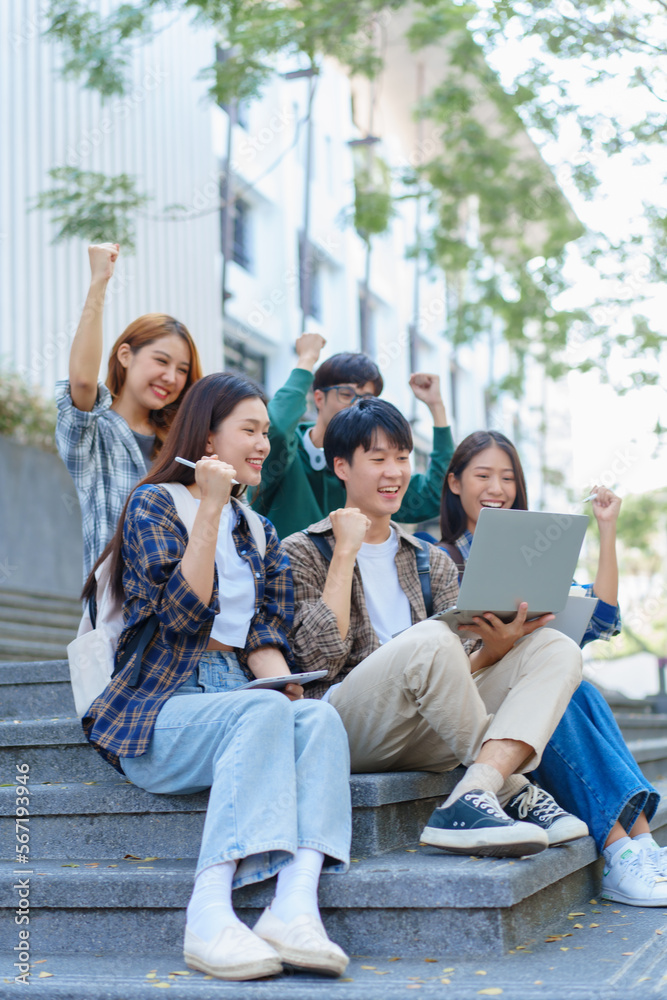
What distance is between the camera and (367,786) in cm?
245

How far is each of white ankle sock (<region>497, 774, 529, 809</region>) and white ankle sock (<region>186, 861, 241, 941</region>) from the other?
784 millimetres

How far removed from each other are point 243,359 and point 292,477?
1028cm

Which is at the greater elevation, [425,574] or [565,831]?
[425,574]

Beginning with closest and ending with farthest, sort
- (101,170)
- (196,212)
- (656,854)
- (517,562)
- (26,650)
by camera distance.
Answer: (517,562)
(656,854)
(26,650)
(101,170)
(196,212)

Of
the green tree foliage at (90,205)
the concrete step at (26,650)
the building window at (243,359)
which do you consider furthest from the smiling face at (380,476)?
the building window at (243,359)

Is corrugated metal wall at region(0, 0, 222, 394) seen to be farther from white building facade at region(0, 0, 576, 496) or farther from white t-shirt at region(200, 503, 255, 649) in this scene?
white t-shirt at region(200, 503, 255, 649)

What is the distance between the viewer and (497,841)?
7.38ft

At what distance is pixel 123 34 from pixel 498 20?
9.24ft

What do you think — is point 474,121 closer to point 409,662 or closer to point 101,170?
point 101,170

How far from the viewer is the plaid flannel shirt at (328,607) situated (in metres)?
2.76

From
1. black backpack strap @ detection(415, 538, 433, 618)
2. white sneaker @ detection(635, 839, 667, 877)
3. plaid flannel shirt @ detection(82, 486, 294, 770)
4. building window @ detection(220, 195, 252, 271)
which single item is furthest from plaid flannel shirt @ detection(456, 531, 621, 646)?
building window @ detection(220, 195, 252, 271)

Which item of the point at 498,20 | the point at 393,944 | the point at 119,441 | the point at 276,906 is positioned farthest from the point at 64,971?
the point at 498,20

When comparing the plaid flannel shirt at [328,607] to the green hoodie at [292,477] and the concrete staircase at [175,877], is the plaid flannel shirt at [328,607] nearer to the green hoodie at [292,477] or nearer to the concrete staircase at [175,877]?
the concrete staircase at [175,877]

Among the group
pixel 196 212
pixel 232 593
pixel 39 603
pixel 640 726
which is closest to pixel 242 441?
pixel 232 593
